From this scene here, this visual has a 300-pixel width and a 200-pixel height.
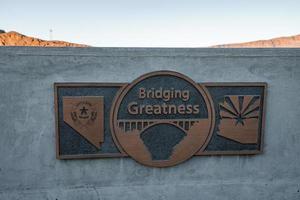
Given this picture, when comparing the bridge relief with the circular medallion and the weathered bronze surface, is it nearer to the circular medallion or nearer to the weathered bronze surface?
the circular medallion

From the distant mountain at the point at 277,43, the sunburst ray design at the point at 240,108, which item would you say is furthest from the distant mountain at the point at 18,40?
the sunburst ray design at the point at 240,108

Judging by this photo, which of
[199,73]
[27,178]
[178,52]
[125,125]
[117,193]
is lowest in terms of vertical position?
[117,193]

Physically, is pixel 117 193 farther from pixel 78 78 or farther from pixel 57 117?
pixel 78 78

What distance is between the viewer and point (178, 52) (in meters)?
4.73

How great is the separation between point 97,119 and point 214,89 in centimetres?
206

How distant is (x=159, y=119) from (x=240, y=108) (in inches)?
56.8

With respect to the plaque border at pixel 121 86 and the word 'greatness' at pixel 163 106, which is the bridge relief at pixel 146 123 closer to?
the word 'greatness' at pixel 163 106

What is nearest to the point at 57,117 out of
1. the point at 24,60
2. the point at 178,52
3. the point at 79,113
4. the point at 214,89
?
the point at 79,113

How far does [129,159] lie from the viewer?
487cm

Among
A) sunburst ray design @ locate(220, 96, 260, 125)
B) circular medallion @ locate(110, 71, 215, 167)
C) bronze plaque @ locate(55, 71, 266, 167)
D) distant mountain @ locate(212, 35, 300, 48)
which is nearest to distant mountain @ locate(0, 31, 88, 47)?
distant mountain @ locate(212, 35, 300, 48)

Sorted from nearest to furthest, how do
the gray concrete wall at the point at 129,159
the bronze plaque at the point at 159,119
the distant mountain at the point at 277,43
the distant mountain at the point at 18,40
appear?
1. the gray concrete wall at the point at 129,159
2. the bronze plaque at the point at 159,119
3. the distant mountain at the point at 18,40
4. the distant mountain at the point at 277,43

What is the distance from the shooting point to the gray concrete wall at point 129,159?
14.9 ft

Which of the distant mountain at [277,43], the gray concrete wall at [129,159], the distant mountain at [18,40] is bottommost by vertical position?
the gray concrete wall at [129,159]

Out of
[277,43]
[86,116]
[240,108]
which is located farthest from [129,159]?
[277,43]
